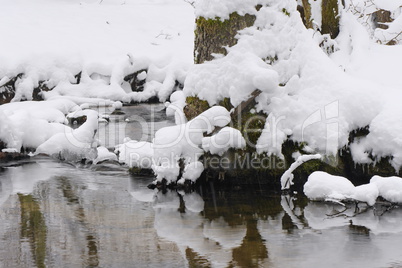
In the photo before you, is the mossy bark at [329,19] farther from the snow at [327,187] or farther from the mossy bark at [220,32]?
the snow at [327,187]

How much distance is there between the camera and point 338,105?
855cm

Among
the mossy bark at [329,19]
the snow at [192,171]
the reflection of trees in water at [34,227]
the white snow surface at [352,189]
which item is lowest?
the reflection of trees in water at [34,227]

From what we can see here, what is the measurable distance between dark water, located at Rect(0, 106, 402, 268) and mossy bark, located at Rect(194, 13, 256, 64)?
2314 millimetres

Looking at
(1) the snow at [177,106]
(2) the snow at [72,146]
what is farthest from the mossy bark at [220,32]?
(2) the snow at [72,146]

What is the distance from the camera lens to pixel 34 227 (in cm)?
619

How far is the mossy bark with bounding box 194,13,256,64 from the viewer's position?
29.9ft

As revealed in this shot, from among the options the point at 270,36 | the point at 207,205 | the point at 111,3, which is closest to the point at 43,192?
the point at 207,205

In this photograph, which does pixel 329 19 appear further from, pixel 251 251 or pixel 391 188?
pixel 251 251

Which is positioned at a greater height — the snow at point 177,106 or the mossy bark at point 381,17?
the mossy bark at point 381,17

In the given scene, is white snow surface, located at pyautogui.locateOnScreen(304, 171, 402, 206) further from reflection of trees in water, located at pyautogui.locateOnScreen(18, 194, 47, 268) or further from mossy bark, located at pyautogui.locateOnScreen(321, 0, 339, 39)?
mossy bark, located at pyautogui.locateOnScreen(321, 0, 339, 39)

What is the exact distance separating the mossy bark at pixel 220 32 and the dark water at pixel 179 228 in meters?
2.31

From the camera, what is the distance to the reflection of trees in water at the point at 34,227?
5375 millimetres

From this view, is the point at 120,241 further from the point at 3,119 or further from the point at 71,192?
the point at 3,119

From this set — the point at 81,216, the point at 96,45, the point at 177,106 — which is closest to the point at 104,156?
the point at 177,106
